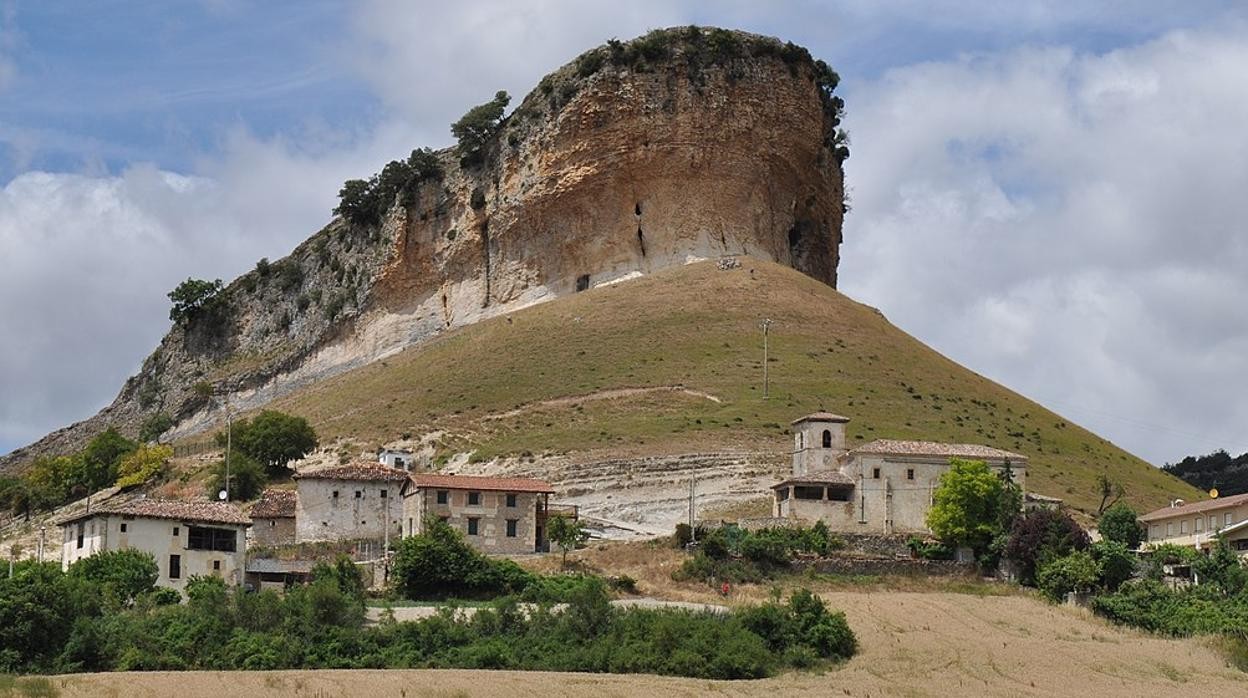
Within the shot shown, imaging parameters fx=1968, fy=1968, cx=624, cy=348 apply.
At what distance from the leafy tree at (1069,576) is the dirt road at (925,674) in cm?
151

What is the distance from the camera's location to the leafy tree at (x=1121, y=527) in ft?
232

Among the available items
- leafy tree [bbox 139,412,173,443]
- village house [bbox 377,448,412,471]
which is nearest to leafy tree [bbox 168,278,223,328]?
leafy tree [bbox 139,412,173,443]

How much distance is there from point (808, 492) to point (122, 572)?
2491 cm

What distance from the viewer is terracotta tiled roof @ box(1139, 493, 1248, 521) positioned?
235 ft

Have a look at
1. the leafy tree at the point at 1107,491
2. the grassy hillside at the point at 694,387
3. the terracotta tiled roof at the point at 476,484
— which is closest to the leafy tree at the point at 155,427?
the grassy hillside at the point at 694,387

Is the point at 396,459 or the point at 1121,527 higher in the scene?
the point at 396,459

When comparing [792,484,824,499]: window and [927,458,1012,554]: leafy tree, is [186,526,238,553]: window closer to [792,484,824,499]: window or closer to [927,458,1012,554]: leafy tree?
[792,484,824,499]: window

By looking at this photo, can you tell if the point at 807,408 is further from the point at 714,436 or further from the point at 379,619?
the point at 379,619

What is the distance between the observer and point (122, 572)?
200 feet

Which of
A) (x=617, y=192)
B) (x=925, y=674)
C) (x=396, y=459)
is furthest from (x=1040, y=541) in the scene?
(x=617, y=192)

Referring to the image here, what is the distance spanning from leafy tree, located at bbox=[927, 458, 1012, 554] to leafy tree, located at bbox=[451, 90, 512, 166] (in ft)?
204

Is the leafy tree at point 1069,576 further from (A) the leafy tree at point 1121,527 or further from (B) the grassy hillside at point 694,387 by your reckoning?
(B) the grassy hillside at point 694,387

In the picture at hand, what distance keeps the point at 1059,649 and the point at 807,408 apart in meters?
32.8

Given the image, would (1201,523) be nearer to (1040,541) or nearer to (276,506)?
(1040,541)
